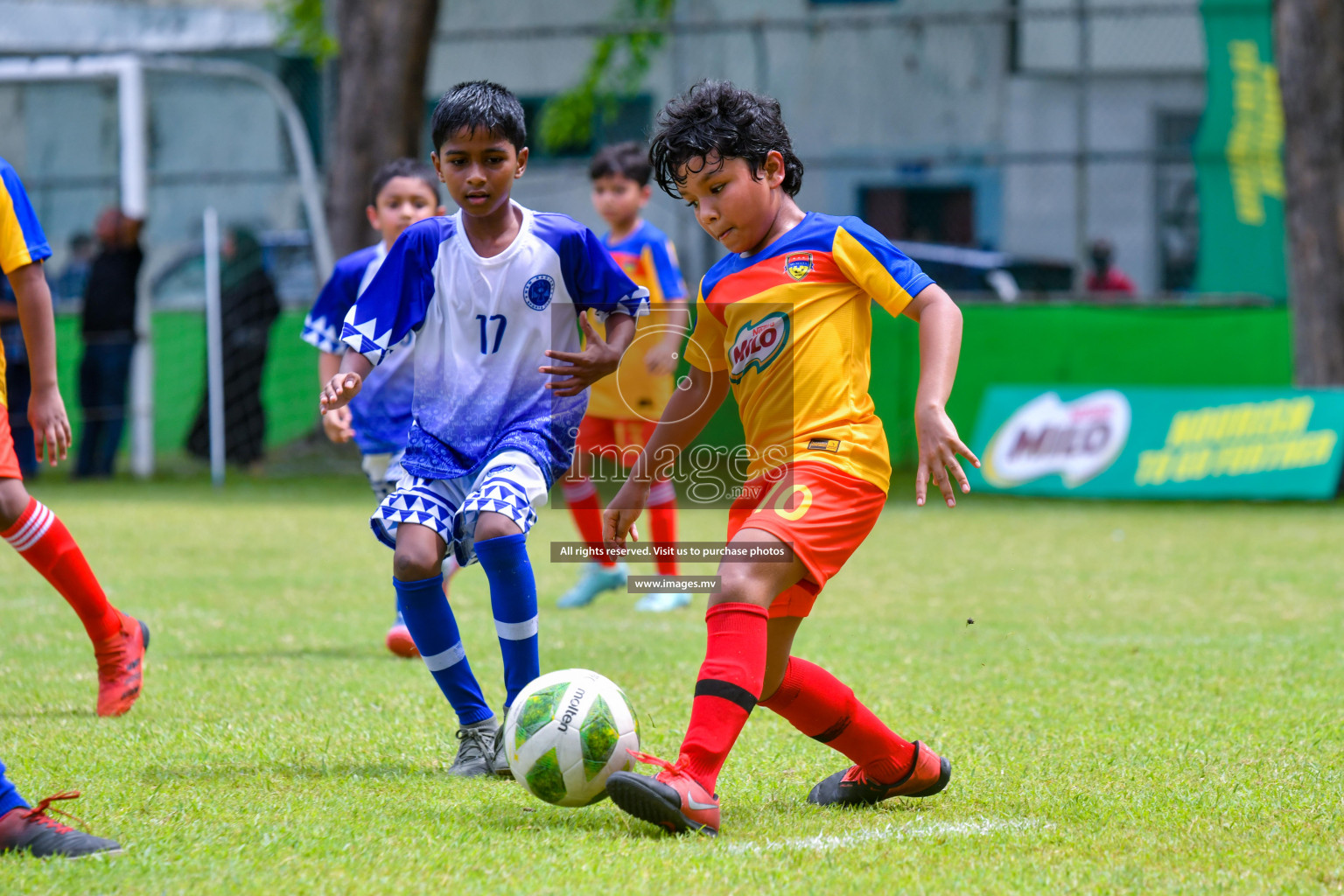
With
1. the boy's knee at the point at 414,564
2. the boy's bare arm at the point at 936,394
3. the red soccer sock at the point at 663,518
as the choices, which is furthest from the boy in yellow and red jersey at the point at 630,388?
the boy's bare arm at the point at 936,394

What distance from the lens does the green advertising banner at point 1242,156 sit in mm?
14016

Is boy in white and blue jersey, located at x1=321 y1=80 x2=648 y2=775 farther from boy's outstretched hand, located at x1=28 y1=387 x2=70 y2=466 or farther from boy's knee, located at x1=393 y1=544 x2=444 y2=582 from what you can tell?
boy's outstretched hand, located at x1=28 y1=387 x2=70 y2=466

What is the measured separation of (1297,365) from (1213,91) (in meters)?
3.48

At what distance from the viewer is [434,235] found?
12.7ft

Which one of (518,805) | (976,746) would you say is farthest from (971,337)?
(518,805)

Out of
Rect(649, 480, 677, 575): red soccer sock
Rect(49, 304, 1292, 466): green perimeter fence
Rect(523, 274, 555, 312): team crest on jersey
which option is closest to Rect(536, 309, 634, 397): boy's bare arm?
Rect(523, 274, 555, 312): team crest on jersey

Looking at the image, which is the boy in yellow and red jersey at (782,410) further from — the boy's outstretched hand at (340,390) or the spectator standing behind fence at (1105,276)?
the spectator standing behind fence at (1105,276)

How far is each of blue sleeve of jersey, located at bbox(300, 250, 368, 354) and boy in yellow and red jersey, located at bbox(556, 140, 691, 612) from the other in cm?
164

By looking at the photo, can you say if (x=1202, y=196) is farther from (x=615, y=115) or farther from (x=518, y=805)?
(x=518, y=805)

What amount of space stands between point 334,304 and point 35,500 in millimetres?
1437

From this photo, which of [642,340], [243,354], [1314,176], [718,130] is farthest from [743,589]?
[243,354]

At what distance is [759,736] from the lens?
13.6ft

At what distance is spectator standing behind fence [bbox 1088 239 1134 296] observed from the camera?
570 inches

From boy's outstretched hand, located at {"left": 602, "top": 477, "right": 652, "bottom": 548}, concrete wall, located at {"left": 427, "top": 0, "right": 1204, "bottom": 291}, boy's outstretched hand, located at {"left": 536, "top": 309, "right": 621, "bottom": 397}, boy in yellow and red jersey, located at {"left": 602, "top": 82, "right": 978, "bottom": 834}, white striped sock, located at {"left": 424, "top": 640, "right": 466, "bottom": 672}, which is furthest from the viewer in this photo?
concrete wall, located at {"left": 427, "top": 0, "right": 1204, "bottom": 291}
